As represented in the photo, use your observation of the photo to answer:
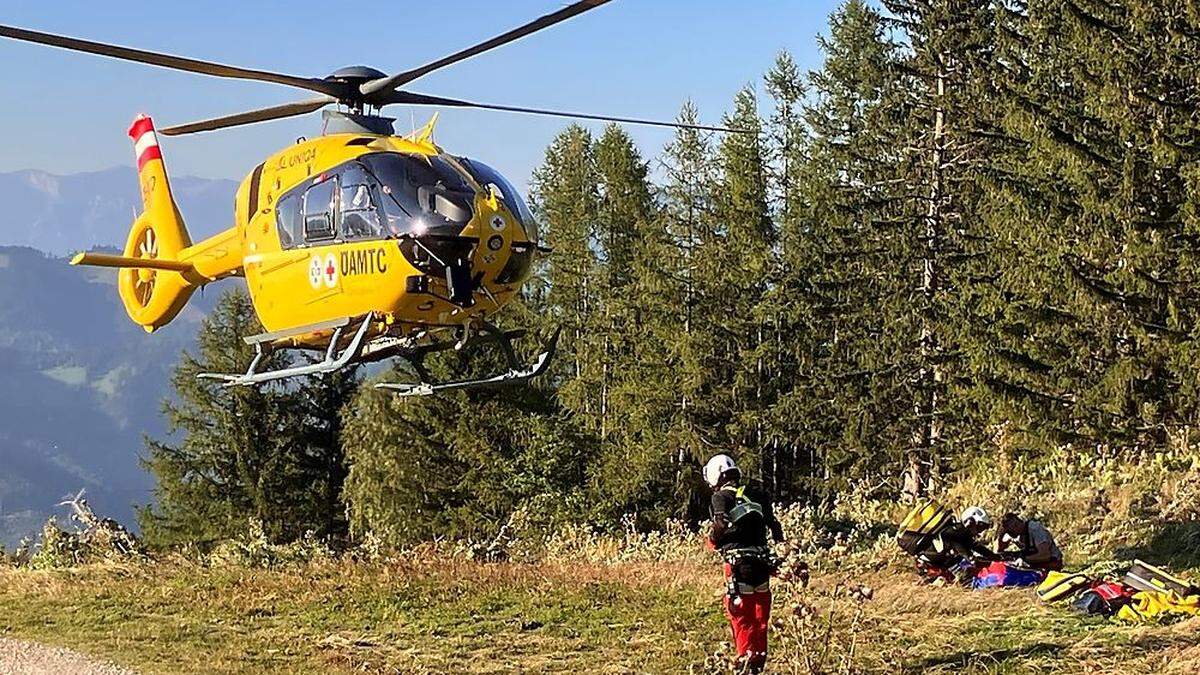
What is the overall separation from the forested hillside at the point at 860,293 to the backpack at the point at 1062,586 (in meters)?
8.15

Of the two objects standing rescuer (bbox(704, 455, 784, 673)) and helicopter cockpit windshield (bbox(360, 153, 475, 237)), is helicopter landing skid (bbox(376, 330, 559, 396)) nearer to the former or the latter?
helicopter cockpit windshield (bbox(360, 153, 475, 237))

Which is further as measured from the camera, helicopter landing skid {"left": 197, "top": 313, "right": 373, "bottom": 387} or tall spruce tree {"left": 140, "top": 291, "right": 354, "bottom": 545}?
tall spruce tree {"left": 140, "top": 291, "right": 354, "bottom": 545}

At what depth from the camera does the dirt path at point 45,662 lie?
10.7 m

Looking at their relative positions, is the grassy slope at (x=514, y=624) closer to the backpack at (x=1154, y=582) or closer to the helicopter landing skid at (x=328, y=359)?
the backpack at (x=1154, y=582)

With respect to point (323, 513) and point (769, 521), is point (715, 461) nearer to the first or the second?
point (769, 521)

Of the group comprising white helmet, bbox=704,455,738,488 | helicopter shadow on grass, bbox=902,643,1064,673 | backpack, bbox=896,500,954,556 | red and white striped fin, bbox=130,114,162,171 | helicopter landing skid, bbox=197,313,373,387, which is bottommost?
helicopter shadow on grass, bbox=902,643,1064,673

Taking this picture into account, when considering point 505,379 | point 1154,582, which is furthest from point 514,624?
point 1154,582

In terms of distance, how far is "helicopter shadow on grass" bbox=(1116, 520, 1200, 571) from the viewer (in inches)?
515

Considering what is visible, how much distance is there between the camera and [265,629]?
12211mm

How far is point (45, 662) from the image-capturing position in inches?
436

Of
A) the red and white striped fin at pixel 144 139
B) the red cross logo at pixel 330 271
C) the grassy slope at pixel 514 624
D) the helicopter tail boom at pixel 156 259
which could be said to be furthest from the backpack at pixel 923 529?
the red and white striped fin at pixel 144 139

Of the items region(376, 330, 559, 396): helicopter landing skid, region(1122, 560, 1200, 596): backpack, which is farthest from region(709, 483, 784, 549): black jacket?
region(376, 330, 559, 396): helicopter landing skid

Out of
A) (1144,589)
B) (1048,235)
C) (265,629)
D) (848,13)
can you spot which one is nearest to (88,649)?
(265,629)

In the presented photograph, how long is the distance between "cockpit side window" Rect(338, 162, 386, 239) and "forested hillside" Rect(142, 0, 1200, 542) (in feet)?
23.0
